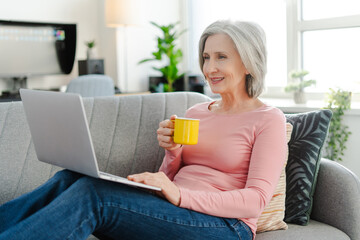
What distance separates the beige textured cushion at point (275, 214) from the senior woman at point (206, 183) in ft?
0.34

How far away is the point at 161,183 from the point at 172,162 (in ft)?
1.30

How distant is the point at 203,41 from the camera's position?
1724mm

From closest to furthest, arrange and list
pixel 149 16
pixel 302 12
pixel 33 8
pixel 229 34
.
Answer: pixel 229 34 → pixel 302 12 → pixel 33 8 → pixel 149 16

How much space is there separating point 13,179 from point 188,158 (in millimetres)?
731

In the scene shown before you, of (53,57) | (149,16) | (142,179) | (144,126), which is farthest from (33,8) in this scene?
(142,179)

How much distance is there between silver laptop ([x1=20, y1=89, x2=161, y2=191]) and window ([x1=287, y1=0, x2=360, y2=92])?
94.4 inches

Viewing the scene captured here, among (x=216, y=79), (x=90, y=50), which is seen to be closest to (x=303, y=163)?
(x=216, y=79)

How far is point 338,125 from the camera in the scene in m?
3.01

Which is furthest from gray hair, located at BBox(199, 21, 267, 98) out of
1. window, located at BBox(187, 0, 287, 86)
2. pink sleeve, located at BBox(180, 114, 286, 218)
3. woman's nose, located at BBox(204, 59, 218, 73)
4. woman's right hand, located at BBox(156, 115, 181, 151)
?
window, located at BBox(187, 0, 287, 86)

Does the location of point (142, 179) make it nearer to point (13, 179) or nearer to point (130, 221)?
point (130, 221)

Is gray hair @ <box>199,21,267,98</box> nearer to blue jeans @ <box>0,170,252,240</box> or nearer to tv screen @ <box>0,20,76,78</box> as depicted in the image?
blue jeans @ <box>0,170,252,240</box>

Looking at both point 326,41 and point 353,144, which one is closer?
point 353,144

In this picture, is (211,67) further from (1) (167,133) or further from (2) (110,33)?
(2) (110,33)

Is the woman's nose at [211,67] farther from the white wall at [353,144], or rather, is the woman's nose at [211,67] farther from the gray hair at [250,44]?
the white wall at [353,144]
